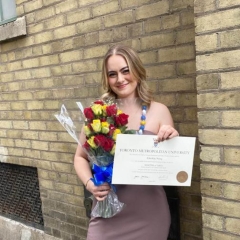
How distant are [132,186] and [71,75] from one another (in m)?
1.47

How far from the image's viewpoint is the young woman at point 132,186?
1.94 meters

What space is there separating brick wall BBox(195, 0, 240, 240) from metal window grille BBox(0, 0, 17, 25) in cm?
253

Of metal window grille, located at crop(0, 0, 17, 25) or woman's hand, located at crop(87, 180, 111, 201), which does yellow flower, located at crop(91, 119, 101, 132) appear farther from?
metal window grille, located at crop(0, 0, 17, 25)

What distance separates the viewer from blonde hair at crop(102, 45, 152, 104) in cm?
193

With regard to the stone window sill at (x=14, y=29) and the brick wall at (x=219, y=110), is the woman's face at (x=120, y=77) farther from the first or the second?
the stone window sill at (x=14, y=29)

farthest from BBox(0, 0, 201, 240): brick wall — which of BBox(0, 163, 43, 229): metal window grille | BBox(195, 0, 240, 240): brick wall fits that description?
BBox(0, 163, 43, 229): metal window grille

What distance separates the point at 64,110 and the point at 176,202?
1127 mm

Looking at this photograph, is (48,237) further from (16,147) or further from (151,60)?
(151,60)

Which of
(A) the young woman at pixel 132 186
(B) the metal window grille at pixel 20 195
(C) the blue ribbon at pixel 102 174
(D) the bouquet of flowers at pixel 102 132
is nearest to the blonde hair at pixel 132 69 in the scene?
(A) the young woman at pixel 132 186

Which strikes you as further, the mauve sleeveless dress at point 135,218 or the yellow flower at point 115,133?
the mauve sleeveless dress at point 135,218

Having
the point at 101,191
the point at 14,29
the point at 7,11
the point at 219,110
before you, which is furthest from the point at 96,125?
the point at 7,11

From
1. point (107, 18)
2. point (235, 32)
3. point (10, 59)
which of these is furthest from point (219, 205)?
point (10, 59)

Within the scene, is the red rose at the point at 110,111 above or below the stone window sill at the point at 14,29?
below

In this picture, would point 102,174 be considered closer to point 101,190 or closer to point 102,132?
point 101,190
